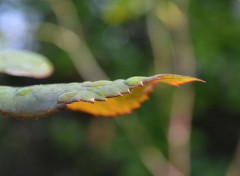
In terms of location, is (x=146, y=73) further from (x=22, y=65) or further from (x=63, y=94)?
(x=63, y=94)

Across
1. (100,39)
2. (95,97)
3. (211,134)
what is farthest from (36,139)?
(95,97)

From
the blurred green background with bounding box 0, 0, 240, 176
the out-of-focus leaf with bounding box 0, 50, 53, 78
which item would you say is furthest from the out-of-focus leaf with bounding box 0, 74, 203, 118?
the blurred green background with bounding box 0, 0, 240, 176

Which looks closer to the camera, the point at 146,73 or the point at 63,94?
the point at 63,94

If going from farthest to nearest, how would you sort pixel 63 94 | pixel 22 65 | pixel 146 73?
1. pixel 146 73
2. pixel 22 65
3. pixel 63 94

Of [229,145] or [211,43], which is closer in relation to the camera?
[211,43]

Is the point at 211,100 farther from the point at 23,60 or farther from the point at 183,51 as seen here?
the point at 23,60

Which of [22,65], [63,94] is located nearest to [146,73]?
[22,65]
